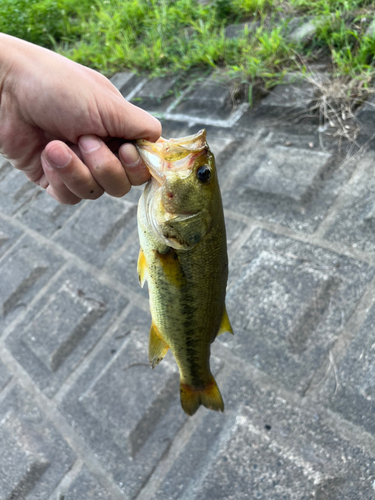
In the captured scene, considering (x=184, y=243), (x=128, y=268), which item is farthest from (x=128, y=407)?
(x=184, y=243)

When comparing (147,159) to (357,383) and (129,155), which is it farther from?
(357,383)

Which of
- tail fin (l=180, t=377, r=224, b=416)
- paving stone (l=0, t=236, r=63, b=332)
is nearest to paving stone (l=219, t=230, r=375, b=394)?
tail fin (l=180, t=377, r=224, b=416)

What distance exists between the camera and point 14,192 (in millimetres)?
4562

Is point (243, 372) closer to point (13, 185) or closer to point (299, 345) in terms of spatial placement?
point (299, 345)

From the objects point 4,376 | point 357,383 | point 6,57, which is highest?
point 6,57

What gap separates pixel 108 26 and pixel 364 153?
14.8ft

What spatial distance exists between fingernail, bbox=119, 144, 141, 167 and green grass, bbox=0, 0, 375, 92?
7.75ft

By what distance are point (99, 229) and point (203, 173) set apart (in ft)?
7.57

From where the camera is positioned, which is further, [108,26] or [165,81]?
[108,26]

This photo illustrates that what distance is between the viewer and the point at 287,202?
2.99 metres

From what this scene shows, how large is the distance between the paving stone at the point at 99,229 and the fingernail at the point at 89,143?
6.20ft

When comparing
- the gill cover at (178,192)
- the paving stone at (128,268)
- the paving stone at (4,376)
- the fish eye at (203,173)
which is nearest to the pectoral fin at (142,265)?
the gill cover at (178,192)

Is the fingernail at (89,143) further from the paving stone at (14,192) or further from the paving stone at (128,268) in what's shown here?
the paving stone at (14,192)

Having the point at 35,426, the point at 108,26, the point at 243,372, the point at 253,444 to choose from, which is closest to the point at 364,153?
the point at 243,372
